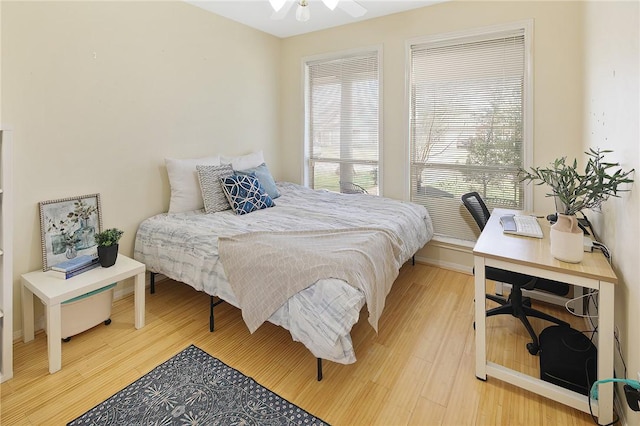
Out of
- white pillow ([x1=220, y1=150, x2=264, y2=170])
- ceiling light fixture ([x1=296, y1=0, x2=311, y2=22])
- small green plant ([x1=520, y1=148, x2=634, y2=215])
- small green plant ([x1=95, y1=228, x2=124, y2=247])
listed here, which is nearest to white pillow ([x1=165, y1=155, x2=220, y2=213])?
white pillow ([x1=220, y1=150, x2=264, y2=170])

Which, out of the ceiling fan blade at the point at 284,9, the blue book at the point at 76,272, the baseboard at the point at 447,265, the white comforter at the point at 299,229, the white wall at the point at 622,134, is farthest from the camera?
the baseboard at the point at 447,265

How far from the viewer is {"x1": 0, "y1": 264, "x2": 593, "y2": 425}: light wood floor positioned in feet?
5.40

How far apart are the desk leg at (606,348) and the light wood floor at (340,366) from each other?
0.40 feet

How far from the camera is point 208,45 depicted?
3371 millimetres

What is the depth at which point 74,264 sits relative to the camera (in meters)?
2.22

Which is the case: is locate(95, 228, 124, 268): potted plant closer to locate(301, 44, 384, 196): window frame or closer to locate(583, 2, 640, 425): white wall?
locate(301, 44, 384, 196): window frame

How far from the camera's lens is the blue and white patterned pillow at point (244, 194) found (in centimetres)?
300

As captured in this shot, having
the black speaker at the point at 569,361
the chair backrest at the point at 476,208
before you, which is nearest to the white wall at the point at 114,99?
the chair backrest at the point at 476,208

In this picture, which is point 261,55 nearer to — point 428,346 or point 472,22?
point 472,22

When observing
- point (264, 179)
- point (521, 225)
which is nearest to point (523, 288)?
point (521, 225)

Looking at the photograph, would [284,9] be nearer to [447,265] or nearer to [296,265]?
[296,265]

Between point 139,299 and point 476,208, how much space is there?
2584 millimetres

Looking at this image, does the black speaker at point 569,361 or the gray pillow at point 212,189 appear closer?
the black speaker at point 569,361

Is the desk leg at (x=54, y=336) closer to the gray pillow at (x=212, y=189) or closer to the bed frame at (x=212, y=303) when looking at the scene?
the bed frame at (x=212, y=303)
